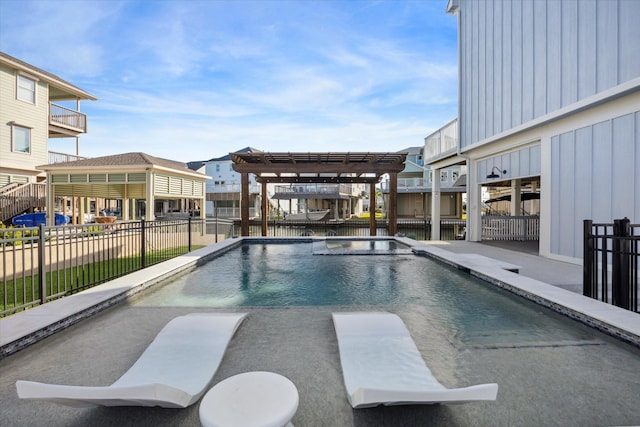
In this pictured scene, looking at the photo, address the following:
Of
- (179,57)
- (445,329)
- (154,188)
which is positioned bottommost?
(445,329)

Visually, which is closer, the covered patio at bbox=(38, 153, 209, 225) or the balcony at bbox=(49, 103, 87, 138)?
the covered patio at bbox=(38, 153, 209, 225)

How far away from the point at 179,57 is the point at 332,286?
1236 cm

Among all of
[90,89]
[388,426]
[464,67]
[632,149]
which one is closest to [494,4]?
[464,67]

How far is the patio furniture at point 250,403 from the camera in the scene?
154 cm

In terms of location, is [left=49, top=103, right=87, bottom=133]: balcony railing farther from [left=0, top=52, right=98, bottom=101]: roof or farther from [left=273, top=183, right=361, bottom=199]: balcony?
[left=273, top=183, right=361, bottom=199]: balcony

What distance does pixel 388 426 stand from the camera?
2004 millimetres

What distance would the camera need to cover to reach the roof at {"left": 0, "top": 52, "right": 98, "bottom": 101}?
15219mm

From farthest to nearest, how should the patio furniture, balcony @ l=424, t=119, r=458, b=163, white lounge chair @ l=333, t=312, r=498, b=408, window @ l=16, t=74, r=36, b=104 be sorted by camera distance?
window @ l=16, t=74, r=36, b=104
balcony @ l=424, t=119, r=458, b=163
white lounge chair @ l=333, t=312, r=498, b=408
the patio furniture

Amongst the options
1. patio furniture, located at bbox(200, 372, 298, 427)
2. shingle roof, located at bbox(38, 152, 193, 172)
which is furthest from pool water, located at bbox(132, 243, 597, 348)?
shingle roof, located at bbox(38, 152, 193, 172)

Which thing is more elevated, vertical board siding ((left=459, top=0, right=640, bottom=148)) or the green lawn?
vertical board siding ((left=459, top=0, right=640, bottom=148))

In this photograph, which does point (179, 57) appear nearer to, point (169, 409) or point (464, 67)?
point (464, 67)

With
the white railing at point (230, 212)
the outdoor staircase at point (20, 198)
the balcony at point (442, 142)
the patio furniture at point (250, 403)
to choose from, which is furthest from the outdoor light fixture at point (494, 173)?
the white railing at point (230, 212)

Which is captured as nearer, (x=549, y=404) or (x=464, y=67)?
(x=549, y=404)

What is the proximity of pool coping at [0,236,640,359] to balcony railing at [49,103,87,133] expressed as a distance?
18.6 m
